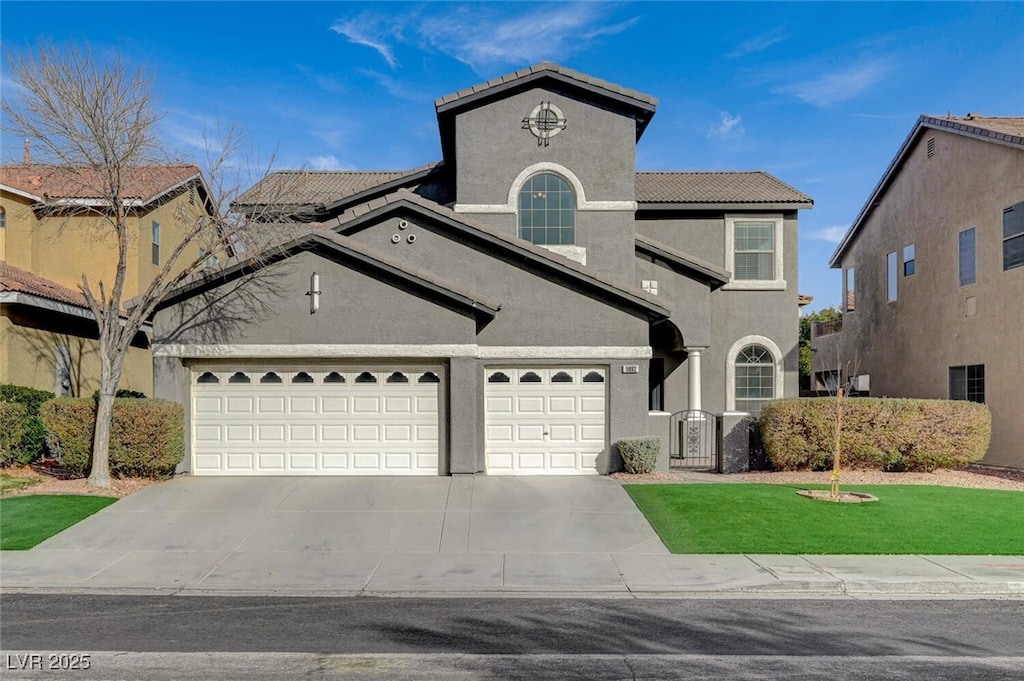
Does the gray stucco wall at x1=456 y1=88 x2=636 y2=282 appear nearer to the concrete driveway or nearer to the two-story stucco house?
the two-story stucco house

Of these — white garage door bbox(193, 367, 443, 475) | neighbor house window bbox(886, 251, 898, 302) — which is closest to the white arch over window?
neighbor house window bbox(886, 251, 898, 302)

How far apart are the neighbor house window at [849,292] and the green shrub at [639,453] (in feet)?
49.7

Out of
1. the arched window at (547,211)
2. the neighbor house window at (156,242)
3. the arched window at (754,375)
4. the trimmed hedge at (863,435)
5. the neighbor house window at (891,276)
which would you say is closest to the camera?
the trimmed hedge at (863,435)

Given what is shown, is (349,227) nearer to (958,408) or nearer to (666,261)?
(666,261)

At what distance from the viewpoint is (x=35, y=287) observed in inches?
685

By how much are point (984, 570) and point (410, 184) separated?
51.4ft

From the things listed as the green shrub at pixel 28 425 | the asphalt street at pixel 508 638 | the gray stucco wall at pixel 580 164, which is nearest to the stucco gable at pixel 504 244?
the gray stucco wall at pixel 580 164

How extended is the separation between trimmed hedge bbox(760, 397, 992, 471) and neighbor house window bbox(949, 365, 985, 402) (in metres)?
3.60

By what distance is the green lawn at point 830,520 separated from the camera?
10625 millimetres

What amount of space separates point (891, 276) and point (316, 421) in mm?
18160

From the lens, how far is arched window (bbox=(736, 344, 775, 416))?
20969 millimetres

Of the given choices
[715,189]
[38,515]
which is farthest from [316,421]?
[715,189]

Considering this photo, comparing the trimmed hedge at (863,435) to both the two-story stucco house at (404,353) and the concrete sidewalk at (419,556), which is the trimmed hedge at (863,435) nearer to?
the two-story stucco house at (404,353)

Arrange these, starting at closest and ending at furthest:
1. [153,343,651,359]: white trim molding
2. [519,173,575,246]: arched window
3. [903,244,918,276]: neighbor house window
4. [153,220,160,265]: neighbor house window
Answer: [153,343,651,359]: white trim molding, [519,173,575,246]: arched window, [903,244,918,276]: neighbor house window, [153,220,160,265]: neighbor house window
